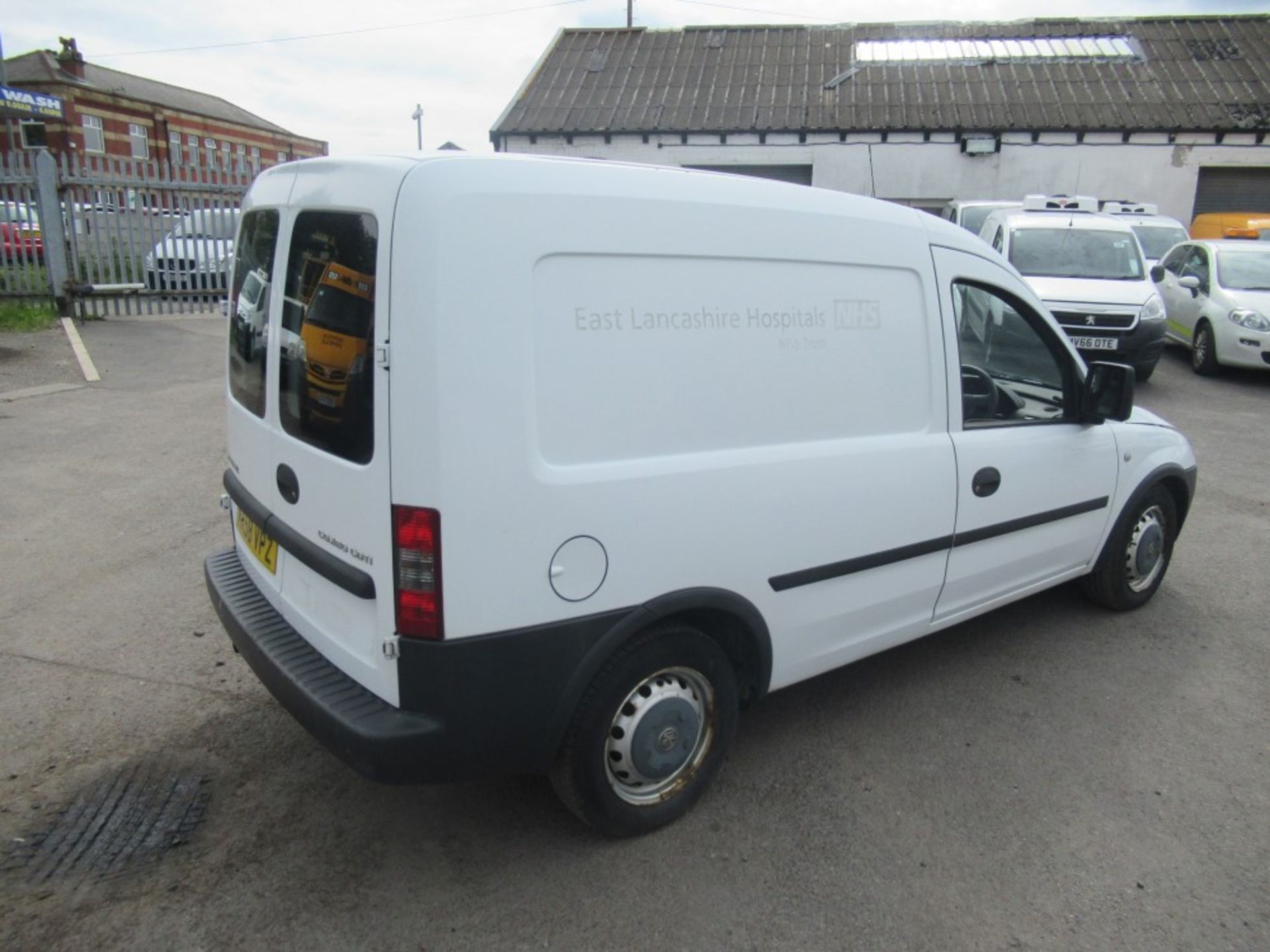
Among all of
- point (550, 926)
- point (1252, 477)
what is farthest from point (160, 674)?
point (1252, 477)

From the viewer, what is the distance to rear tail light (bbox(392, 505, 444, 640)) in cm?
224

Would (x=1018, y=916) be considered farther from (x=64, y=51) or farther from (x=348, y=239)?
(x=64, y=51)

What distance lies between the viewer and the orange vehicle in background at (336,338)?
232 centimetres

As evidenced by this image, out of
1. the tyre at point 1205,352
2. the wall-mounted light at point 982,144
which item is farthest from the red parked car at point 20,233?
the wall-mounted light at point 982,144

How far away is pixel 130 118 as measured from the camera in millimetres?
46844

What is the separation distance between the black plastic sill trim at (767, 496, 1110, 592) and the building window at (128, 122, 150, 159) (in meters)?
53.0

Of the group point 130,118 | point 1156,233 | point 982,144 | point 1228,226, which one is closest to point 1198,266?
point 1156,233

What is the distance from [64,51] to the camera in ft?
144

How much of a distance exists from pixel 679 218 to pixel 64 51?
53.3 meters

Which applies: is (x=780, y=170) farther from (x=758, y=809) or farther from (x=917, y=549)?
(x=758, y=809)

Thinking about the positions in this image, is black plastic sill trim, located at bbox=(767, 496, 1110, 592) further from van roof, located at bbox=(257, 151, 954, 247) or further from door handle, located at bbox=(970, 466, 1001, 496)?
van roof, located at bbox=(257, 151, 954, 247)

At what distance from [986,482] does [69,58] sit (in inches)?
2103

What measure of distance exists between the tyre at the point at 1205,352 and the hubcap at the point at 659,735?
36.5 ft

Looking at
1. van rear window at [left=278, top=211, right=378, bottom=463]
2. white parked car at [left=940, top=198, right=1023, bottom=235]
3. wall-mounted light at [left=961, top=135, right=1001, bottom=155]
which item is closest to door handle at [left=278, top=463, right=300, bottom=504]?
van rear window at [left=278, top=211, right=378, bottom=463]
